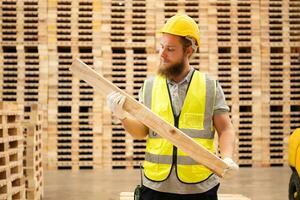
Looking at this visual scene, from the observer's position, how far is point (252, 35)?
36.3 feet

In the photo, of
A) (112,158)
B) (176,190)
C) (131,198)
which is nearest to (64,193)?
(131,198)

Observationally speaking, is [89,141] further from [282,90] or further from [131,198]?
[131,198]

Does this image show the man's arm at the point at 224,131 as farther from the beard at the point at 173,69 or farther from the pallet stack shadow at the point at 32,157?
the pallet stack shadow at the point at 32,157

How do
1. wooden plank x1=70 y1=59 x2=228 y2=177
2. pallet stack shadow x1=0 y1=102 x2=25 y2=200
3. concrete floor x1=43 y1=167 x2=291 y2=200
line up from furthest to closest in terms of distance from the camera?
concrete floor x1=43 y1=167 x2=291 y2=200
pallet stack shadow x1=0 y1=102 x2=25 y2=200
wooden plank x1=70 y1=59 x2=228 y2=177

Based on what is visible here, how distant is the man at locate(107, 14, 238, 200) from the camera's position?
8.72 feet

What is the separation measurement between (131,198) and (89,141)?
17.2 feet

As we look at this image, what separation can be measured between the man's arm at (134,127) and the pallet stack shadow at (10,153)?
6.88 feet

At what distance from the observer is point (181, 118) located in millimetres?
2707

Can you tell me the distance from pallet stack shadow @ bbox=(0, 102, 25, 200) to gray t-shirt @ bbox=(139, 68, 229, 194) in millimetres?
2198

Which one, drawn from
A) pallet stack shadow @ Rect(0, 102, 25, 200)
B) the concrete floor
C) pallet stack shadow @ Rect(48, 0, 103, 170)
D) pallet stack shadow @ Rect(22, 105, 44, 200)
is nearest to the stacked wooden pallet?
pallet stack shadow @ Rect(48, 0, 103, 170)

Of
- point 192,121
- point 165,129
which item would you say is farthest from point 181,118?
point 165,129

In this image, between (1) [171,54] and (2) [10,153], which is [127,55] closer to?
(2) [10,153]

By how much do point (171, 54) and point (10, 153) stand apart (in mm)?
2714

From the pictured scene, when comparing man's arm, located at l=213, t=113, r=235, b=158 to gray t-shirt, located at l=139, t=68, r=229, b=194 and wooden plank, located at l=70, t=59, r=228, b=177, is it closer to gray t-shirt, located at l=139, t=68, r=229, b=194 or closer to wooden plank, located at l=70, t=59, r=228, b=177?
gray t-shirt, located at l=139, t=68, r=229, b=194
